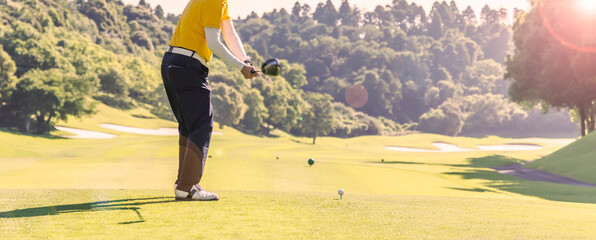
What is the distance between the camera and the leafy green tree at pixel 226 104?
274ft

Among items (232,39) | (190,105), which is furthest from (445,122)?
(190,105)

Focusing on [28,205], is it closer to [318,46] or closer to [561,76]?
[561,76]

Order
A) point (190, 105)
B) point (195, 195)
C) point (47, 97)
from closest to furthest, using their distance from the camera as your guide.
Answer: point (190, 105) → point (195, 195) → point (47, 97)

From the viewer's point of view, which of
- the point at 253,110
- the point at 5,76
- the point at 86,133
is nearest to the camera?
the point at 5,76

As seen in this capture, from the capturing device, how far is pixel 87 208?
20.6ft

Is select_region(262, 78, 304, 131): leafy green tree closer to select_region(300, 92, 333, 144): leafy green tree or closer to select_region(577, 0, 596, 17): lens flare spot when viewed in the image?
select_region(300, 92, 333, 144): leafy green tree

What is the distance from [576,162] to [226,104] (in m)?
59.8

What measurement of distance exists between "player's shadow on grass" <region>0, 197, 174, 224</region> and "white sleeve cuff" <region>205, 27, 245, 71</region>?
197cm

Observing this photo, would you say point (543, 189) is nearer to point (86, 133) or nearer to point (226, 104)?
point (86, 133)

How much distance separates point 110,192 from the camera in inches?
313

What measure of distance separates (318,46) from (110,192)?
183701 mm

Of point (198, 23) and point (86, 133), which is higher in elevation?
point (198, 23)

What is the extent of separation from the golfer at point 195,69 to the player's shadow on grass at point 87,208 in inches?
22.8

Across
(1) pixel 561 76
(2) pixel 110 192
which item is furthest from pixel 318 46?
(2) pixel 110 192
